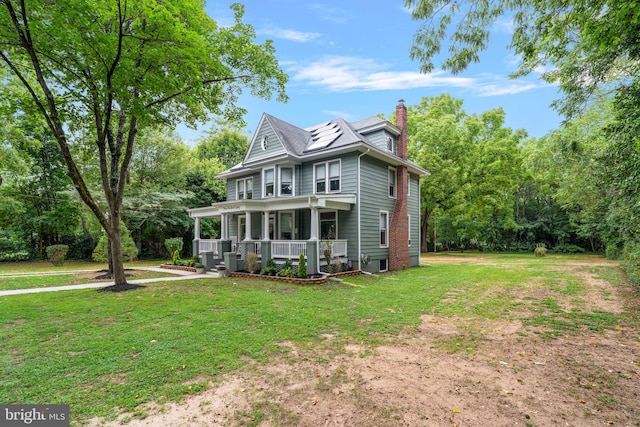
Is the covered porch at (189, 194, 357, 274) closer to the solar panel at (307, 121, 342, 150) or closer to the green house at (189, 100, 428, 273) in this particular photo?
the green house at (189, 100, 428, 273)

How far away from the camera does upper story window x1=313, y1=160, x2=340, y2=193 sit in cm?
1402

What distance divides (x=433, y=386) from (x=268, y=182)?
13430 mm

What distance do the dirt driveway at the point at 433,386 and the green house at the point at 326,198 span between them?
297 inches

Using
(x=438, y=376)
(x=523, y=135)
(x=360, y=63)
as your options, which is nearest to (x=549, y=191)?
(x=523, y=135)

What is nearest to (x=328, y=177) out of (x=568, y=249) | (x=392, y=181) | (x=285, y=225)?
(x=285, y=225)

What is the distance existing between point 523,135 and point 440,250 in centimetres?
1438

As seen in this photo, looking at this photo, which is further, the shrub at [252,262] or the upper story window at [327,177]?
A: the upper story window at [327,177]

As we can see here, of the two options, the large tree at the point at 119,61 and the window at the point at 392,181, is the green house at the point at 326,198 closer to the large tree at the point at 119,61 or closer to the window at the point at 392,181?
the window at the point at 392,181

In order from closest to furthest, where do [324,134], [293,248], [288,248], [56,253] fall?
1. [293,248]
2. [288,248]
3. [324,134]
4. [56,253]

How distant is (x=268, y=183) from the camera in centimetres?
1571

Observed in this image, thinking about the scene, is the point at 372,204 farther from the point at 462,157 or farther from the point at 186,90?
the point at 462,157

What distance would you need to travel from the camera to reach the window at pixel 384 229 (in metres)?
14.9

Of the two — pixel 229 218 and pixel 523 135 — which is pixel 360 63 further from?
pixel 523 135

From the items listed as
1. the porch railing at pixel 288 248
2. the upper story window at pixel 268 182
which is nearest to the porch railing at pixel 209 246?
the upper story window at pixel 268 182
